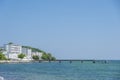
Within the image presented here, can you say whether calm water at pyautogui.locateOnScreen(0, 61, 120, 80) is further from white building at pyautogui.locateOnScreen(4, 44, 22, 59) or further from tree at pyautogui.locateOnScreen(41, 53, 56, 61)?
tree at pyautogui.locateOnScreen(41, 53, 56, 61)

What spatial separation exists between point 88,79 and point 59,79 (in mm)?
2824

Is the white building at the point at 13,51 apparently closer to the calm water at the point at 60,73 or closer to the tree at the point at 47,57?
the tree at the point at 47,57

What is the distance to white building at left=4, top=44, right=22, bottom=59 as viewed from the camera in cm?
14450

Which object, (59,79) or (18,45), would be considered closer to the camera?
(59,79)

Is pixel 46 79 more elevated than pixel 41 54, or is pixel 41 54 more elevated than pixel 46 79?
pixel 41 54

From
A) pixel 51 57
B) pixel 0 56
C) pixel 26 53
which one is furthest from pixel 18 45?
pixel 0 56

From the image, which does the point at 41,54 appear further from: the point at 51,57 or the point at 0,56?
the point at 0,56

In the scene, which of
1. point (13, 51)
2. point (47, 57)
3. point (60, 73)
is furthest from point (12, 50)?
point (60, 73)

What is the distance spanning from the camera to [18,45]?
161 m

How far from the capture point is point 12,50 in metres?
151

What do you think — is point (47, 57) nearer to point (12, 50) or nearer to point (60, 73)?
point (12, 50)

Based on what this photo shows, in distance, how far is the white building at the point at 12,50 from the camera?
14450 cm

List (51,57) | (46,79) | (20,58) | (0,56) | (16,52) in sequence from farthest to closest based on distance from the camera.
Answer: (51,57), (16,52), (20,58), (0,56), (46,79)

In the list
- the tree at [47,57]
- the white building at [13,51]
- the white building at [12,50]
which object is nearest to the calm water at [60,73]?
the white building at [12,50]
